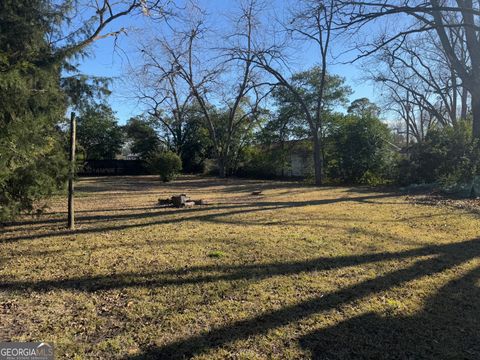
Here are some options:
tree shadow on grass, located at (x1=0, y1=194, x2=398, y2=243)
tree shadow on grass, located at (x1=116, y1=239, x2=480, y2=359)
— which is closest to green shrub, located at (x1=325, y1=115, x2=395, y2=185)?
tree shadow on grass, located at (x1=0, y1=194, x2=398, y2=243)

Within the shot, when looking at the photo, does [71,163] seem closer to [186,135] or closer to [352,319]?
[352,319]

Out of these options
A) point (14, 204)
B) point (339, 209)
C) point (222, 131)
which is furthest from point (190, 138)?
point (14, 204)

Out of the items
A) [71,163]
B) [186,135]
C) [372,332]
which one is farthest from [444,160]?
[186,135]

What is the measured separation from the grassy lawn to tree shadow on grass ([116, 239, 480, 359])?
0.01 m

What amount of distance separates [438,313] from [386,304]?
409mm

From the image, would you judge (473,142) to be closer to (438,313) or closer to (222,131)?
(438,313)

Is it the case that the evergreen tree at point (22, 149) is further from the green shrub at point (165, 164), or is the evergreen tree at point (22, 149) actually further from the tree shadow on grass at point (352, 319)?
the green shrub at point (165, 164)

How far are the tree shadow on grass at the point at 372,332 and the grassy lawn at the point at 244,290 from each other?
0.01 metres

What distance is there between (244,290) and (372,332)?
1.24 metres

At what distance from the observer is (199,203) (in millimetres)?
10297

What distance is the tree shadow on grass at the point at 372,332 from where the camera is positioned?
2625 mm

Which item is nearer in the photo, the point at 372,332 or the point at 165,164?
the point at 372,332

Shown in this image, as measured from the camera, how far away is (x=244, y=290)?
12.2 ft

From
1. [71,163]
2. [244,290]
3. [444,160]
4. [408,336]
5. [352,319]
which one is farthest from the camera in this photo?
[444,160]
